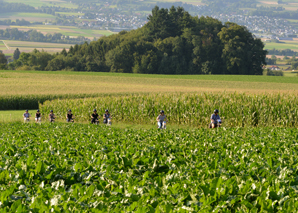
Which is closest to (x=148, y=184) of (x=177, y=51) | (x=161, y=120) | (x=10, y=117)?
(x=161, y=120)

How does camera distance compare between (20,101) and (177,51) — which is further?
(177,51)

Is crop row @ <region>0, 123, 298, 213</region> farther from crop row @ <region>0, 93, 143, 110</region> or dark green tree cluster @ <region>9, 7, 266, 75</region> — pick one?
dark green tree cluster @ <region>9, 7, 266, 75</region>

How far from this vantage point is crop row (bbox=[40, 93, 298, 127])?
88.3 feet

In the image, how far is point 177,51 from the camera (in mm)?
105875

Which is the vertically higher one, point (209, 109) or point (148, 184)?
point (148, 184)

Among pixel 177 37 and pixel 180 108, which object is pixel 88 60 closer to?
pixel 177 37

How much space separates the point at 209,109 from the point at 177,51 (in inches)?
3132

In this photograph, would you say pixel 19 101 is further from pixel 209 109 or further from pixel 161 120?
pixel 161 120

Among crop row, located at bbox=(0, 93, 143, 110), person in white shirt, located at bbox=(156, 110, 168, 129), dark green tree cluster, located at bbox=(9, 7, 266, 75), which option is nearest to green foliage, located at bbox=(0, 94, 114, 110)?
crop row, located at bbox=(0, 93, 143, 110)

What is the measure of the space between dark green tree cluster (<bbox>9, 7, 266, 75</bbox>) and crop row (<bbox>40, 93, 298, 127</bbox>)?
72744 mm

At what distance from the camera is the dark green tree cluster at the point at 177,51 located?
341ft

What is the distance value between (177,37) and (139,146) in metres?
99.4

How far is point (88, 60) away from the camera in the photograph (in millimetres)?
115625

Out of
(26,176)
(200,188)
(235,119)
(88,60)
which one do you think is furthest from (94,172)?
A: (88,60)
